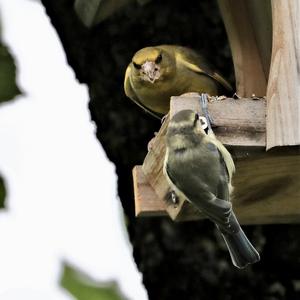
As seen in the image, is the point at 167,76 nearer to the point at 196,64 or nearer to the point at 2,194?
the point at 196,64

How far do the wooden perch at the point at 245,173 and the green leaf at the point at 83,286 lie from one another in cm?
27

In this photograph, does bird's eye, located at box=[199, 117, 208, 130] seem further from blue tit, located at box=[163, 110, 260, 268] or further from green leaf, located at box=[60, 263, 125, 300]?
green leaf, located at box=[60, 263, 125, 300]

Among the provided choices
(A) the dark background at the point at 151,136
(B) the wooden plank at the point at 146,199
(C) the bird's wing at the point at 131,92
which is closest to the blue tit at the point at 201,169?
(B) the wooden plank at the point at 146,199

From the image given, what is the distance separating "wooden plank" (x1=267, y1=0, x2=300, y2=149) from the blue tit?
14 cm

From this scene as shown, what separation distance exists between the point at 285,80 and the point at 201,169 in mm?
292

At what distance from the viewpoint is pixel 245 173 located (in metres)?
2.76

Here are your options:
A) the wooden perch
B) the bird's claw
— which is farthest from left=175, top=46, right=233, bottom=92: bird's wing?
the bird's claw

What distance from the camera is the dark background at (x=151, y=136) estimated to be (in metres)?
3.75

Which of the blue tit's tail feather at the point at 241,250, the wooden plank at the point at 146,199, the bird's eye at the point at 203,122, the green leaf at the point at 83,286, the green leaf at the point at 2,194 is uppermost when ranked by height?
the bird's eye at the point at 203,122

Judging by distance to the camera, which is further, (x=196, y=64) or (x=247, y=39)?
(x=196, y=64)

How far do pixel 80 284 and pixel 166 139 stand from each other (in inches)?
24.5

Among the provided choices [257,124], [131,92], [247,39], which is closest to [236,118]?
[257,124]

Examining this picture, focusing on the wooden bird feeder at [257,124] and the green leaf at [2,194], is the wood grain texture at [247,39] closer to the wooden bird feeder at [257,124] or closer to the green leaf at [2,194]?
the wooden bird feeder at [257,124]

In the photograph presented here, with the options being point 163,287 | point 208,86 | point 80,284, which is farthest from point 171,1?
point 80,284
